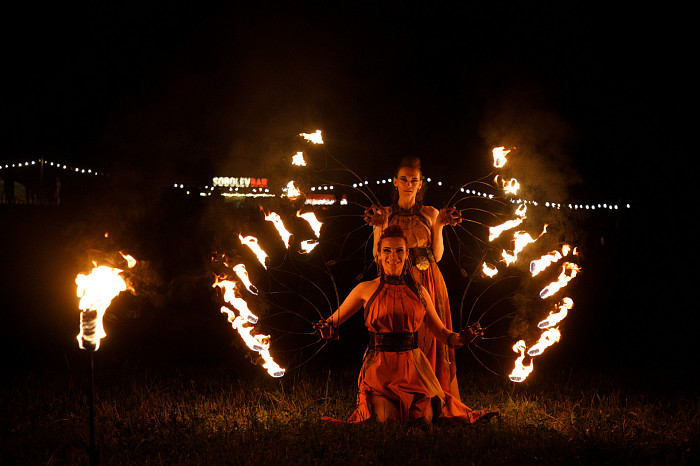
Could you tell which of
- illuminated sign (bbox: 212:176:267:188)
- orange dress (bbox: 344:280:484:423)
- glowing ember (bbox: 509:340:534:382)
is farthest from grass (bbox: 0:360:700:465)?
illuminated sign (bbox: 212:176:267:188)

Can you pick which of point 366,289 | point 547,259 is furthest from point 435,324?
point 547,259

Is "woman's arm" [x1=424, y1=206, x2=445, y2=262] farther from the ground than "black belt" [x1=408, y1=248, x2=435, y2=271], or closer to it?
farther from the ground

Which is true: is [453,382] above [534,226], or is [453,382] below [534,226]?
below

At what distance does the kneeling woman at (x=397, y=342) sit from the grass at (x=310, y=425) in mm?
200

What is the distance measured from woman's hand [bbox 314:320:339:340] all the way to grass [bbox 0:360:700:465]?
0.73 metres

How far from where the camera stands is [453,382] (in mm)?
6348

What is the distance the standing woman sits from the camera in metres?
6.06

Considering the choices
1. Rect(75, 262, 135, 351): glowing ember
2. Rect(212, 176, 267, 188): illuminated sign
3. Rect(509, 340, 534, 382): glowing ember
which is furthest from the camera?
Rect(212, 176, 267, 188): illuminated sign

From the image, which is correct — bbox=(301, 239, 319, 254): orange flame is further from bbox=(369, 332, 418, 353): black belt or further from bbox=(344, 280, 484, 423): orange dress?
bbox=(369, 332, 418, 353): black belt

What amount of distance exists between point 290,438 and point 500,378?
11.1 feet

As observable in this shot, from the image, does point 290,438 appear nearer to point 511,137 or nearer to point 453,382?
point 453,382

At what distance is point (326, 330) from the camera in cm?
584

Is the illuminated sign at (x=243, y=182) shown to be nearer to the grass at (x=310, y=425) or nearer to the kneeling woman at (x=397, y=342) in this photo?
the grass at (x=310, y=425)

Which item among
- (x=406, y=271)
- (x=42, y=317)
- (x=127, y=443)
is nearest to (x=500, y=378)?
(x=406, y=271)
